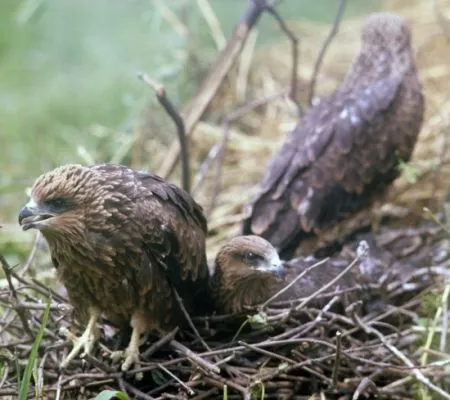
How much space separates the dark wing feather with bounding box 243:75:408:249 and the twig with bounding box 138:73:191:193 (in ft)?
1.27

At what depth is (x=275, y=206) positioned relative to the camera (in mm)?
4586

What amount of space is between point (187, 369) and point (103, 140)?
3.66 metres

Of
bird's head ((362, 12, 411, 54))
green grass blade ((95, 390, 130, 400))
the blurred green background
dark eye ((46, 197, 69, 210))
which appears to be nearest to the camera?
green grass blade ((95, 390, 130, 400))

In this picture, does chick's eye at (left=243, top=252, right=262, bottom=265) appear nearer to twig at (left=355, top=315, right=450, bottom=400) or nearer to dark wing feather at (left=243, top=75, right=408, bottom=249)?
twig at (left=355, top=315, right=450, bottom=400)

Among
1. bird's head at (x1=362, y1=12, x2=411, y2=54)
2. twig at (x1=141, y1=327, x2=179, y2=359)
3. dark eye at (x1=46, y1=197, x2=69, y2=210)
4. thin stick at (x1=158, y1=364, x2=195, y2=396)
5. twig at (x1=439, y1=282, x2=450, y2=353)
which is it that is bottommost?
twig at (x1=439, y1=282, x2=450, y2=353)

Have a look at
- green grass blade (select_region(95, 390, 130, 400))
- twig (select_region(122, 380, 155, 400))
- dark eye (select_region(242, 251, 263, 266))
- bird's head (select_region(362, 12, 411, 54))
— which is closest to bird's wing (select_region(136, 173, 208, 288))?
dark eye (select_region(242, 251, 263, 266))

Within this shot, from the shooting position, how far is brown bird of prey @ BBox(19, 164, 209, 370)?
3.04 metres

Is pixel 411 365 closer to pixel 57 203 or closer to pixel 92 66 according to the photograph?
pixel 57 203

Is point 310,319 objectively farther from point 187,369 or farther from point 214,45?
point 214,45

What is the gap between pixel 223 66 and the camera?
4.85m

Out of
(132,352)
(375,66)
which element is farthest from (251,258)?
(375,66)

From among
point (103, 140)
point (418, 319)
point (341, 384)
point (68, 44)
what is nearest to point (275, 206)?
point (418, 319)

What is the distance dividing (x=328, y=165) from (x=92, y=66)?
544 centimetres

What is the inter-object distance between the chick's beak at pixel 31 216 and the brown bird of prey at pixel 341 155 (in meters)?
1.67
